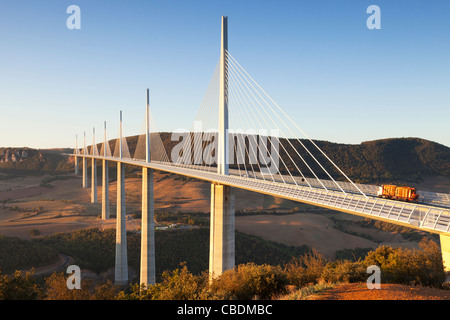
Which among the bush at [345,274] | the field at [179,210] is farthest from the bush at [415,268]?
the field at [179,210]

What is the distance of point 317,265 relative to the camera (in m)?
14.2

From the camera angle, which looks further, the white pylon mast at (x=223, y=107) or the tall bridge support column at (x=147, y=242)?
the tall bridge support column at (x=147, y=242)

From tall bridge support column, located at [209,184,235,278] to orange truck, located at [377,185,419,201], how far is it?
373 inches

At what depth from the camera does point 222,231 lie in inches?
784

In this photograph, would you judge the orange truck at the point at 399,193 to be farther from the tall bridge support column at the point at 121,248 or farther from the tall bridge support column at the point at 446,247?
the tall bridge support column at the point at 121,248

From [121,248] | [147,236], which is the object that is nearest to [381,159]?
[147,236]

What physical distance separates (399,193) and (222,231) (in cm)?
1087

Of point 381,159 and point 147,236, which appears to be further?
point 381,159

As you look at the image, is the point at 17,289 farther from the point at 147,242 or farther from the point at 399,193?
the point at 147,242

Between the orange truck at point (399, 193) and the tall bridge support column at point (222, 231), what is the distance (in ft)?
31.1

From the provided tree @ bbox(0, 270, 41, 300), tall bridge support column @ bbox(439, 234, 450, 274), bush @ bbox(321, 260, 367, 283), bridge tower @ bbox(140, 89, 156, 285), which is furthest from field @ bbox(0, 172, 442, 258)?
tree @ bbox(0, 270, 41, 300)

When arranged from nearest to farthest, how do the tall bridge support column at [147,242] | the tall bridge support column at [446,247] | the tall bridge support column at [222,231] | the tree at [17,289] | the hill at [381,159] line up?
the tall bridge support column at [446,247] → the tree at [17,289] → the tall bridge support column at [222,231] → the tall bridge support column at [147,242] → the hill at [381,159]

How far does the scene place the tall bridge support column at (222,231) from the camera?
1977cm
